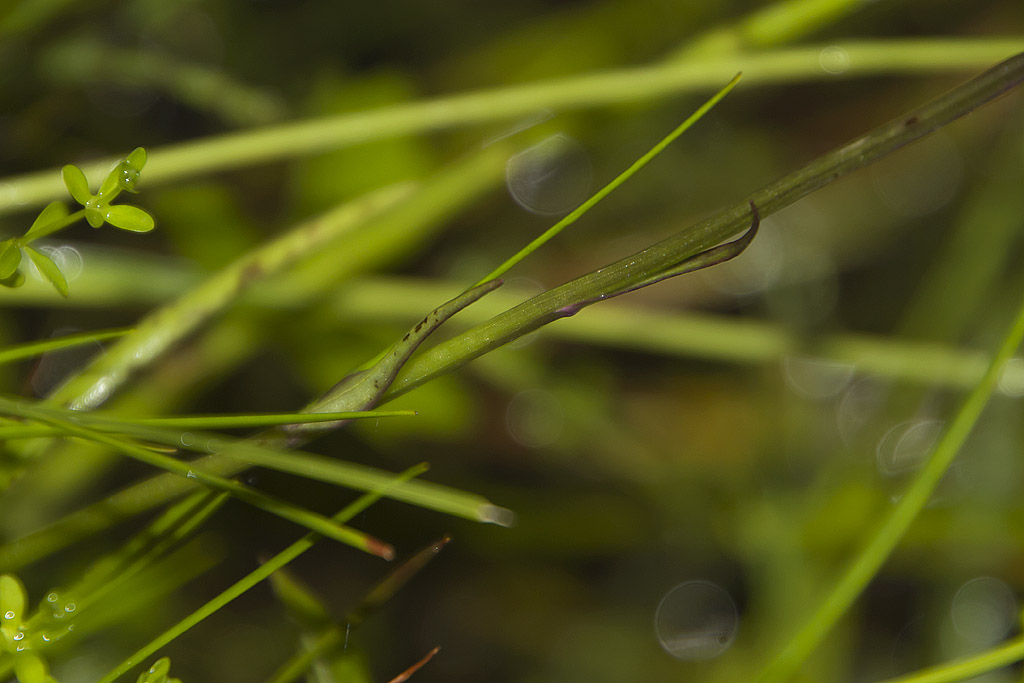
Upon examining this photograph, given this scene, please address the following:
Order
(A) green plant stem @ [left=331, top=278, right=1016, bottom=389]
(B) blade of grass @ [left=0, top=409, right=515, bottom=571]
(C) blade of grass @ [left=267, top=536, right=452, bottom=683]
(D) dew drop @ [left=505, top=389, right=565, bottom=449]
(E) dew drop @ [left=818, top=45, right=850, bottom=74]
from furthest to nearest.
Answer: (D) dew drop @ [left=505, top=389, right=565, bottom=449] → (A) green plant stem @ [left=331, top=278, right=1016, bottom=389] → (E) dew drop @ [left=818, top=45, right=850, bottom=74] → (C) blade of grass @ [left=267, top=536, right=452, bottom=683] → (B) blade of grass @ [left=0, top=409, right=515, bottom=571]

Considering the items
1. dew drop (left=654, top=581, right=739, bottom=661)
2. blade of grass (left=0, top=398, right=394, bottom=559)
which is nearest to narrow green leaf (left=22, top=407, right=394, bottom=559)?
blade of grass (left=0, top=398, right=394, bottom=559)

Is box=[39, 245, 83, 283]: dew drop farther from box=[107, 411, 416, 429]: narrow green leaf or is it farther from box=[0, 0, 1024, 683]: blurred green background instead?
box=[107, 411, 416, 429]: narrow green leaf

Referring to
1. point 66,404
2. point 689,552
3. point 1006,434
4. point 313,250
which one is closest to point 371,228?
point 313,250

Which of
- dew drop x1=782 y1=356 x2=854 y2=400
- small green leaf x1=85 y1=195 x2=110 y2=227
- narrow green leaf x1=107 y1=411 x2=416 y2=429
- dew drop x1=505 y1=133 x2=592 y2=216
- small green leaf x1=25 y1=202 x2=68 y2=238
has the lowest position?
narrow green leaf x1=107 y1=411 x2=416 y2=429

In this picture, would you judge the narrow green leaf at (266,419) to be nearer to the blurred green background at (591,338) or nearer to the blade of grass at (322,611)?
the blade of grass at (322,611)

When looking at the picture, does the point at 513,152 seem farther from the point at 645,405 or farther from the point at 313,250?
the point at 645,405

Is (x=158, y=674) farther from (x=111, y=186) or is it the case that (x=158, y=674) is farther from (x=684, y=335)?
(x=684, y=335)

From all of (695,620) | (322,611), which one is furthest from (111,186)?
(695,620)
